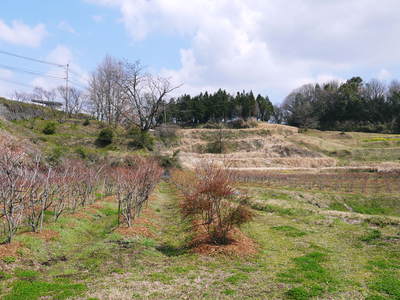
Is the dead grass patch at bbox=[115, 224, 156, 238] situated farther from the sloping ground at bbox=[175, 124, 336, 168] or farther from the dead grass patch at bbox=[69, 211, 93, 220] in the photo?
the sloping ground at bbox=[175, 124, 336, 168]

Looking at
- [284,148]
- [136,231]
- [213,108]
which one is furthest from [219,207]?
[213,108]

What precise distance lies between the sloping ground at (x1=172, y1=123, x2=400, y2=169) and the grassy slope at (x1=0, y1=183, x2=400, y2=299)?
2756cm

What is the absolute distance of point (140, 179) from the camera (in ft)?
41.9

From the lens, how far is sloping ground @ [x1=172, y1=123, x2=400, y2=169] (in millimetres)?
46438

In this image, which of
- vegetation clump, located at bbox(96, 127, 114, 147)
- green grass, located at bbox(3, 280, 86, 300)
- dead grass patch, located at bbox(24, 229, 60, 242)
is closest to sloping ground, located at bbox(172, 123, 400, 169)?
vegetation clump, located at bbox(96, 127, 114, 147)

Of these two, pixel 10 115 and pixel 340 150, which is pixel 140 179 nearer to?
pixel 10 115

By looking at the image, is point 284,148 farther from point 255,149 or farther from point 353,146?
point 353,146

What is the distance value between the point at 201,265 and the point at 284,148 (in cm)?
5048

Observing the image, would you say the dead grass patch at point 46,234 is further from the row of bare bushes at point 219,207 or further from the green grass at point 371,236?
the green grass at point 371,236

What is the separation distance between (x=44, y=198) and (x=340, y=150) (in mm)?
51145

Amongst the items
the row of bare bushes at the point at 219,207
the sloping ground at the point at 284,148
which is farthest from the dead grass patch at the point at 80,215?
the sloping ground at the point at 284,148

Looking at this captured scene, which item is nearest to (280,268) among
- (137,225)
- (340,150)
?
(137,225)

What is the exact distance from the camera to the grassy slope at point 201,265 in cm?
583

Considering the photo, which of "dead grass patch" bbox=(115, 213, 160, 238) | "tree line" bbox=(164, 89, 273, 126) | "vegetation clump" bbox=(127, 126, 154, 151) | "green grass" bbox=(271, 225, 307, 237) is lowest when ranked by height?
"green grass" bbox=(271, 225, 307, 237)
